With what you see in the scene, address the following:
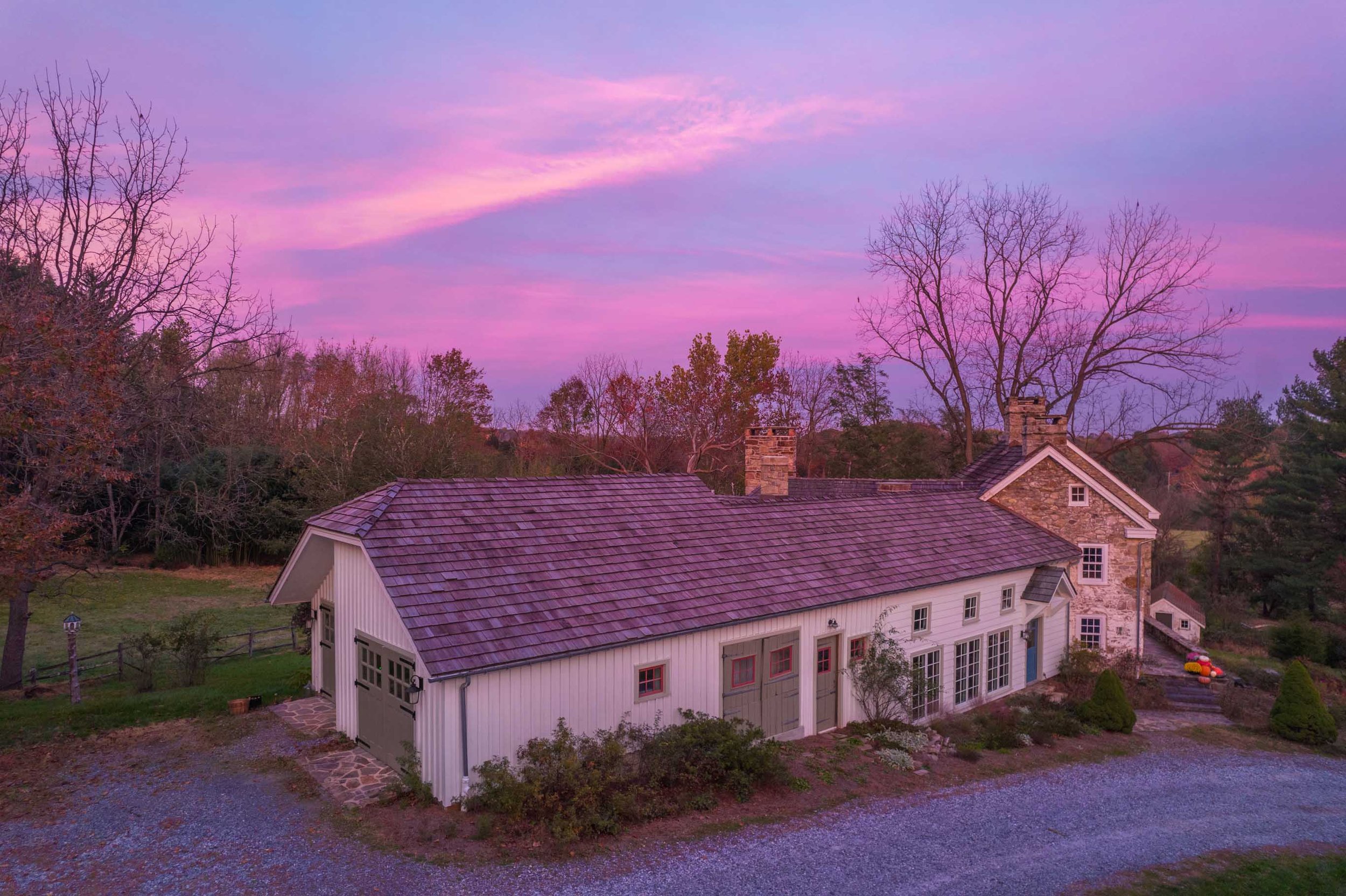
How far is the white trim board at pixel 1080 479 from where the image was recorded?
2164cm

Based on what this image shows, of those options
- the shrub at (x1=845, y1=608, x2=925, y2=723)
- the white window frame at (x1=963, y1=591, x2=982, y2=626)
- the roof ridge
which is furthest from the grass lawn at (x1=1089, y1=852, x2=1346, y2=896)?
the roof ridge

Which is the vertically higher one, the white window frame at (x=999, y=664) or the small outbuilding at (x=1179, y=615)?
the white window frame at (x=999, y=664)

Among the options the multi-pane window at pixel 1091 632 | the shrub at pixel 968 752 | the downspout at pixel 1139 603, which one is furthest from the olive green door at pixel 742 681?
the downspout at pixel 1139 603

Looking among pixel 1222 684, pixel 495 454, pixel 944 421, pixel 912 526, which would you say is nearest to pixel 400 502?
pixel 912 526

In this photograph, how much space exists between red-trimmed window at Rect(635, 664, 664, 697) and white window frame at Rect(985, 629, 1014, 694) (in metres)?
10.1

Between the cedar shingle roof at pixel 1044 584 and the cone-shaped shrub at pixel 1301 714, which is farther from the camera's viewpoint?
the cedar shingle roof at pixel 1044 584

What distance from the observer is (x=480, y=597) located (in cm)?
1191

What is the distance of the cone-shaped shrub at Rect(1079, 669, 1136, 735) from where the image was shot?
17.7m

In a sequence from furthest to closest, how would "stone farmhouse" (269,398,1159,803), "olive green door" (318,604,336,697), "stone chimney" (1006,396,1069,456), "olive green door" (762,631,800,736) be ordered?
"stone chimney" (1006,396,1069,456) → "olive green door" (318,604,336,697) → "olive green door" (762,631,800,736) → "stone farmhouse" (269,398,1159,803)

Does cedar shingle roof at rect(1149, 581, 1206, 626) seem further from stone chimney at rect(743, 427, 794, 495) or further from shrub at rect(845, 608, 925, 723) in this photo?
shrub at rect(845, 608, 925, 723)

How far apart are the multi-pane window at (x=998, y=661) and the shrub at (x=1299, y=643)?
17.1 meters

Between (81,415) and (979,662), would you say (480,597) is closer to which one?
(81,415)

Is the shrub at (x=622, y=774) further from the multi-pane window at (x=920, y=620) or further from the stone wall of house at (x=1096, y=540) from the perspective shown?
the stone wall of house at (x=1096, y=540)

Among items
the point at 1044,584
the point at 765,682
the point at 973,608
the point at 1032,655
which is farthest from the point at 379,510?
the point at 1032,655
